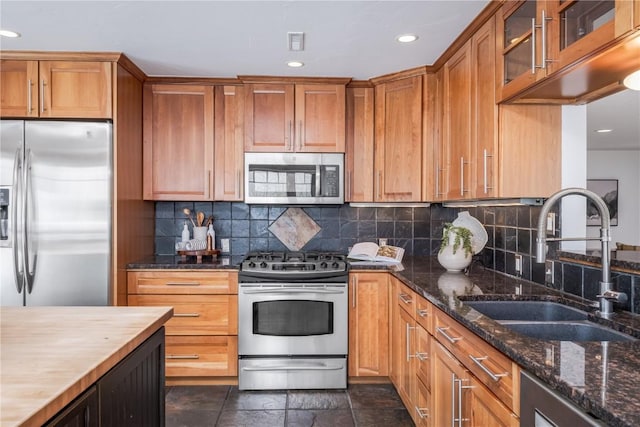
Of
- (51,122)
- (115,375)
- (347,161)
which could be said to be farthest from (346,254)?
(115,375)

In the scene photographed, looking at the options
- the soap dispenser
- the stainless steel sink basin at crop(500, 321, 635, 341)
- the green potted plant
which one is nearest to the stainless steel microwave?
the soap dispenser

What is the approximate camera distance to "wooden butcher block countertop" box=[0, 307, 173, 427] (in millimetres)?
888

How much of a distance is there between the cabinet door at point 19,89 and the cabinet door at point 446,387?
293 centimetres

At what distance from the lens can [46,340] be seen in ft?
4.16

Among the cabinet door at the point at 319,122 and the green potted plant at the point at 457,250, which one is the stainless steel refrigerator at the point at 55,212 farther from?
the green potted plant at the point at 457,250

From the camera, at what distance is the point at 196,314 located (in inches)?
122

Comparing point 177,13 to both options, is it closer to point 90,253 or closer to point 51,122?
point 51,122

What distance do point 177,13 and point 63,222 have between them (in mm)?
1561

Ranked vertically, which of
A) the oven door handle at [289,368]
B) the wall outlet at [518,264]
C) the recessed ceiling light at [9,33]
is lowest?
the oven door handle at [289,368]

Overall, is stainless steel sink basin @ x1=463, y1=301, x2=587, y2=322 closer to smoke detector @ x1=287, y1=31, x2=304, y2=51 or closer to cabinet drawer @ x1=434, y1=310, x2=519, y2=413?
cabinet drawer @ x1=434, y1=310, x2=519, y2=413

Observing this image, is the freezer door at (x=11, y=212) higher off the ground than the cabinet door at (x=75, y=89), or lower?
lower

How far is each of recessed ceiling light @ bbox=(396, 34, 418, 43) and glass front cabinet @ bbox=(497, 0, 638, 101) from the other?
58cm

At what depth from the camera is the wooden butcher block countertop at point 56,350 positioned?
89 cm

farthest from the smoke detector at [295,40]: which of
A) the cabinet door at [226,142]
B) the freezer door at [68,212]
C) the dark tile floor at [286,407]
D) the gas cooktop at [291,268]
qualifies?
the dark tile floor at [286,407]
